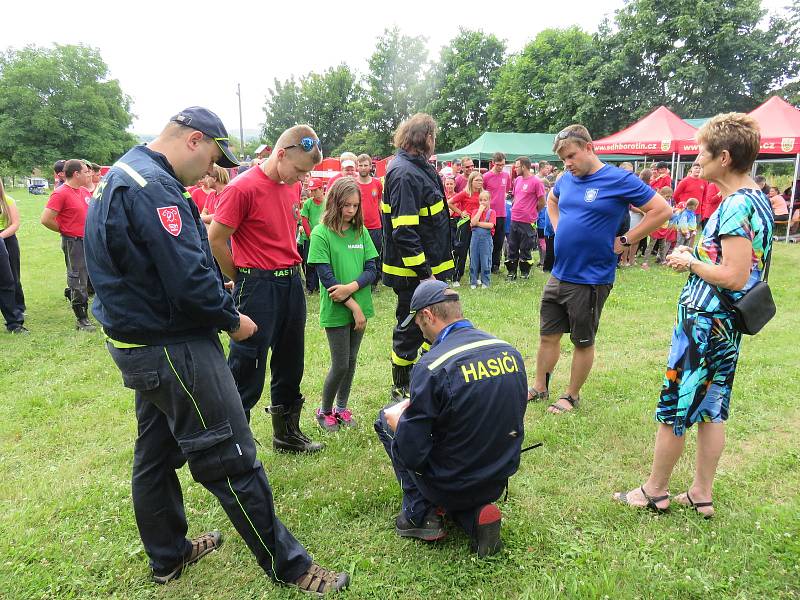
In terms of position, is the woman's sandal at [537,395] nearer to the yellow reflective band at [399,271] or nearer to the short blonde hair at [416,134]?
the yellow reflective band at [399,271]

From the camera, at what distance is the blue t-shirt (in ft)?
12.9

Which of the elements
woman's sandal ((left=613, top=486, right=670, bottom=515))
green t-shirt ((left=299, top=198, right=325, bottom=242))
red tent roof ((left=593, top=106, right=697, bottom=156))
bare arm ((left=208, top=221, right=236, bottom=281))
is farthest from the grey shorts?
red tent roof ((left=593, top=106, right=697, bottom=156))

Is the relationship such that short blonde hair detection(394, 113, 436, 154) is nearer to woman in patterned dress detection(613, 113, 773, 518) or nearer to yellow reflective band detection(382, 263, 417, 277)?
yellow reflective band detection(382, 263, 417, 277)

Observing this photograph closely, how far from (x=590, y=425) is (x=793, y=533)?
1527 mm

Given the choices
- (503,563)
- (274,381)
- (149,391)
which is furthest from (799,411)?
(149,391)

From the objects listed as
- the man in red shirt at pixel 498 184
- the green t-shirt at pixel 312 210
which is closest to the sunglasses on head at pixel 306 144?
the green t-shirt at pixel 312 210

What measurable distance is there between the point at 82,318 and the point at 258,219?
5.38 meters

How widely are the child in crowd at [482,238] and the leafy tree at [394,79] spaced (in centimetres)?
4388

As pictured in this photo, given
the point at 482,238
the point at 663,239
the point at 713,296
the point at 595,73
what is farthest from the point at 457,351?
the point at 595,73

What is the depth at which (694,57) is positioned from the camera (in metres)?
32.5

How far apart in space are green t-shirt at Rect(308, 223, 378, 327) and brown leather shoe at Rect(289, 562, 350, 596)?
6.04 ft

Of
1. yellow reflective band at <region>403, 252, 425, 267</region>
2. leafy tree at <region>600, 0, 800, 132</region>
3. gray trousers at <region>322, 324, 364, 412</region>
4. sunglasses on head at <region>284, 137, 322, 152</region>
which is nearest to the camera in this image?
sunglasses on head at <region>284, 137, 322, 152</region>

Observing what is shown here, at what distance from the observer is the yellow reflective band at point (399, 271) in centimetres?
422

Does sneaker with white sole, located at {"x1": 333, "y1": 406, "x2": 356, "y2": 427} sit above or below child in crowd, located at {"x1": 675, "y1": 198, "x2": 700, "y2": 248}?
below
